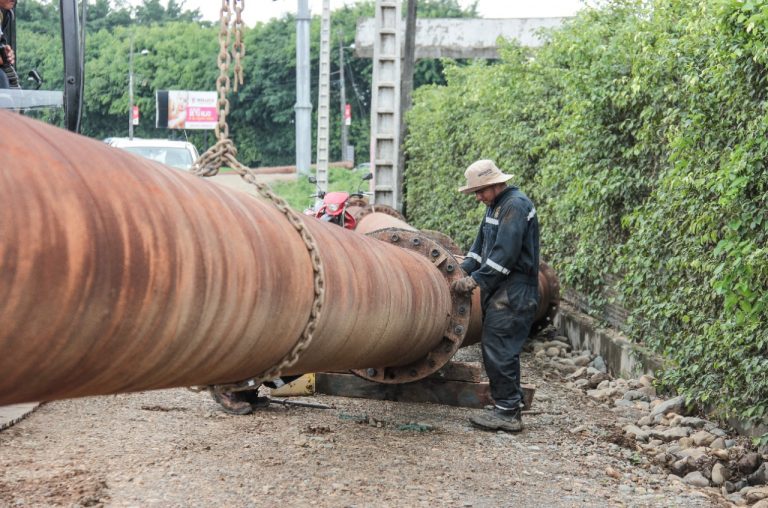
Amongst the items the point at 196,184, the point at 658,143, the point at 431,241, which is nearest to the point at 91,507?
the point at 196,184

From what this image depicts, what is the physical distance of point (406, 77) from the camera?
21859 millimetres

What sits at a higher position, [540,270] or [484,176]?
[484,176]

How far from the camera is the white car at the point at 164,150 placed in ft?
60.8

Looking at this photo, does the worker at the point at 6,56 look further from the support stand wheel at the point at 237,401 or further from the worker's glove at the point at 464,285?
the worker's glove at the point at 464,285

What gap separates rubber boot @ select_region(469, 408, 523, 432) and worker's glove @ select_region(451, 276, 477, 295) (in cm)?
84

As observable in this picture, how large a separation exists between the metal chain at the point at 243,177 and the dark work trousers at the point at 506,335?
9.88 ft

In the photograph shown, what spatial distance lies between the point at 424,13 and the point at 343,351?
69765 mm

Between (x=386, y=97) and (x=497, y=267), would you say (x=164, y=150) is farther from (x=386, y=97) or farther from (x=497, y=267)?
(x=497, y=267)

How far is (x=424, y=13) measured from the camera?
72062 millimetres

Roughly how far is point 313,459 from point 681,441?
2260 mm

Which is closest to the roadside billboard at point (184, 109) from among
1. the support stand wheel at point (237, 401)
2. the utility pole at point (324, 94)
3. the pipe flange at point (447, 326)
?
the utility pole at point (324, 94)

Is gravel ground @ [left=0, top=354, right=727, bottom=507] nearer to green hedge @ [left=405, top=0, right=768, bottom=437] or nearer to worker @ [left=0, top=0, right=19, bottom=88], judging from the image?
green hedge @ [left=405, top=0, right=768, bottom=437]

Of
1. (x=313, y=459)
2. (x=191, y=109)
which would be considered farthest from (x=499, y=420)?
(x=191, y=109)

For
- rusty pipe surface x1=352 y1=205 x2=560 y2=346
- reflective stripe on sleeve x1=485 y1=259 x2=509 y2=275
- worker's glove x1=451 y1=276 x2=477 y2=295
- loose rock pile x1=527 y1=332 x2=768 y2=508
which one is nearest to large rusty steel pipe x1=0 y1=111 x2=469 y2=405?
worker's glove x1=451 y1=276 x2=477 y2=295
